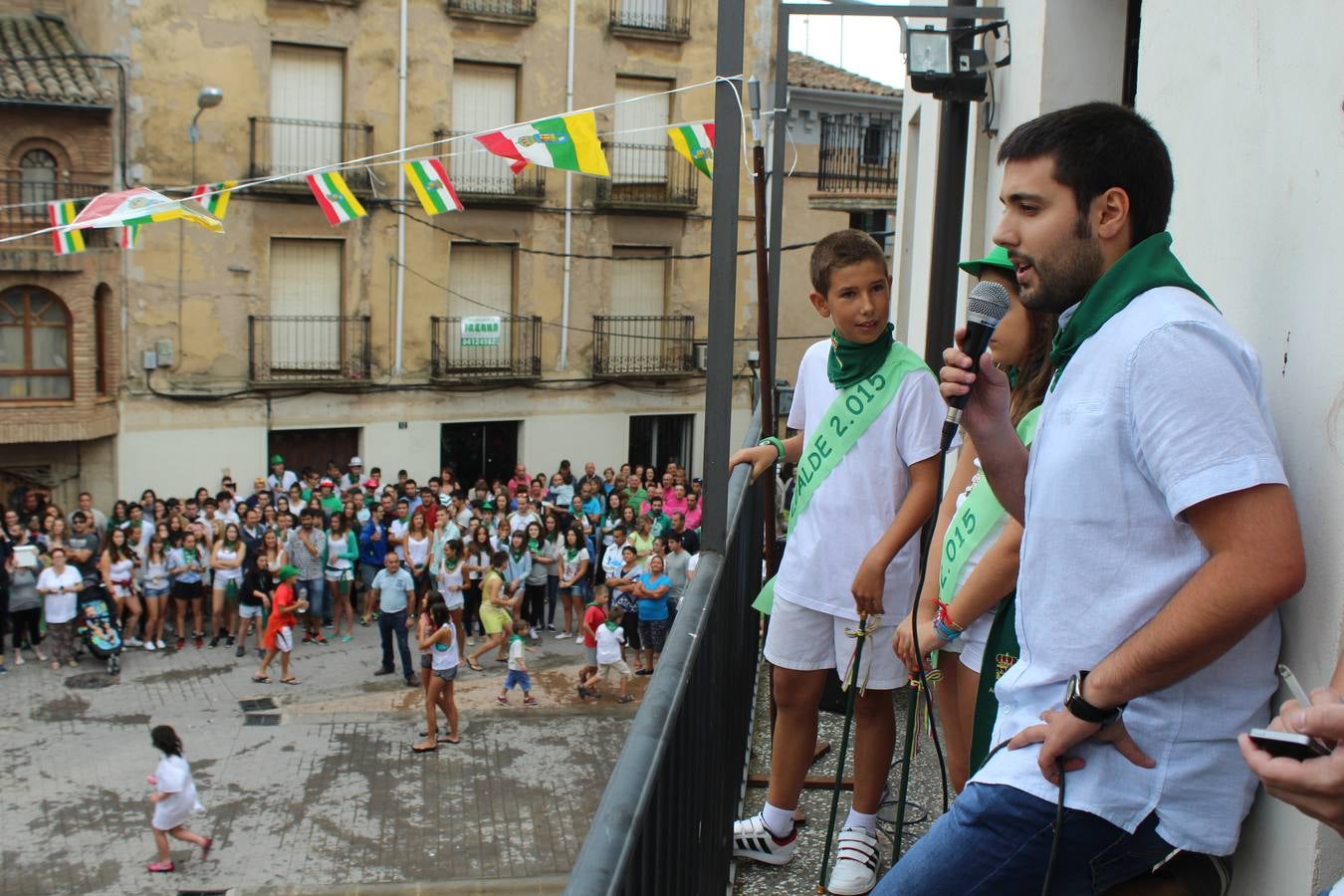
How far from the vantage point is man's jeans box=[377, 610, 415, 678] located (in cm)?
1515

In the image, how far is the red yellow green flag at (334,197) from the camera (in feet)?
47.2

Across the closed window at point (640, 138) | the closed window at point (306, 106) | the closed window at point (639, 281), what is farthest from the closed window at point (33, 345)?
the closed window at point (640, 138)

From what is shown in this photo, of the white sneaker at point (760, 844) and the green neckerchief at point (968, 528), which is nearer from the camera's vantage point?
the green neckerchief at point (968, 528)

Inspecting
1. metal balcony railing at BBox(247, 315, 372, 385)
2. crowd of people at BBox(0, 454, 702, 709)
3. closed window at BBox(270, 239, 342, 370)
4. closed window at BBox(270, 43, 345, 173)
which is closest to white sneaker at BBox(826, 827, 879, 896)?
crowd of people at BBox(0, 454, 702, 709)

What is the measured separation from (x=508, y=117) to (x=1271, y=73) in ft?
74.7

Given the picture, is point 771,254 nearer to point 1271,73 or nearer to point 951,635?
point 951,635

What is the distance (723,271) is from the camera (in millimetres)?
3477

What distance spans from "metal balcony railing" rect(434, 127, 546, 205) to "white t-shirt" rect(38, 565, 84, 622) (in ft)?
35.0

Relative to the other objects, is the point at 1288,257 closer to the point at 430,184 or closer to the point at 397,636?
the point at 430,184

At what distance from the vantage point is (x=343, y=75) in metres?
22.5

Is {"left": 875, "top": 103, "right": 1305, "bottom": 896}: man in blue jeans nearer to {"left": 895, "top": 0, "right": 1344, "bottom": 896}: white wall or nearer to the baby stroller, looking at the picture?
{"left": 895, "top": 0, "right": 1344, "bottom": 896}: white wall

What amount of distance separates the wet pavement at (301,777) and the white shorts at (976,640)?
314 inches

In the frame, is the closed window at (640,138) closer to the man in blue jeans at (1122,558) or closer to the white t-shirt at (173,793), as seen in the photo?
the white t-shirt at (173,793)

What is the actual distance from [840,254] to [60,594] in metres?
13.8
